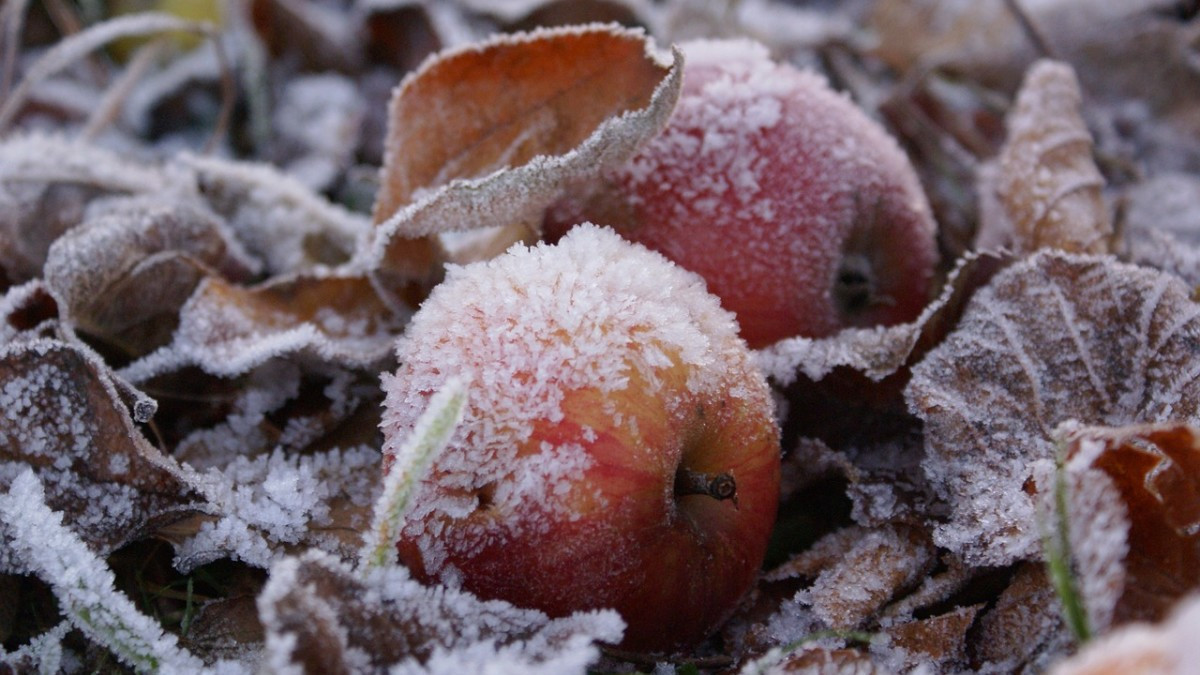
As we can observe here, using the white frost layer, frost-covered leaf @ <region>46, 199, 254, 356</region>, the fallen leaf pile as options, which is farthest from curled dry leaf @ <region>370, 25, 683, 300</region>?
frost-covered leaf @ <region>46, 199, 254, 356</region>

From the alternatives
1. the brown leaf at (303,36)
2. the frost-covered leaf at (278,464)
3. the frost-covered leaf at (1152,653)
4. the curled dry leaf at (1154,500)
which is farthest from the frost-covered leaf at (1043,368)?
the brown leaf at (303,36)

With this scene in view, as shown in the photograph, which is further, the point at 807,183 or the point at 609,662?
the point at 807,183

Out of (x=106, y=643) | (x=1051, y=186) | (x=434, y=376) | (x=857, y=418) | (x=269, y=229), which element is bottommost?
(x=106, y=643)

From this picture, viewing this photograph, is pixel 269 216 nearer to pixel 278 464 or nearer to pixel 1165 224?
pixel 278 464

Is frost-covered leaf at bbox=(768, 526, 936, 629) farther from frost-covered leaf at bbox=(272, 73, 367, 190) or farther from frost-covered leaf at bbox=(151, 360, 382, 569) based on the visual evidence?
frost-covered leaf at bbox=(272, 73, 367, 190)

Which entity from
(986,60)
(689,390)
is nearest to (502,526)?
(689,390)

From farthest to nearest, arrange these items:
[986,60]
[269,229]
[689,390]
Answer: [986,60] < [269,229] < [689,390]

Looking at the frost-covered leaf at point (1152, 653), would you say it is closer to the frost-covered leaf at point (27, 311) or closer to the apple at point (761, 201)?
the apple at point (761, 201)

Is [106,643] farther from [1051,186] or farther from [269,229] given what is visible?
[1051,186]
